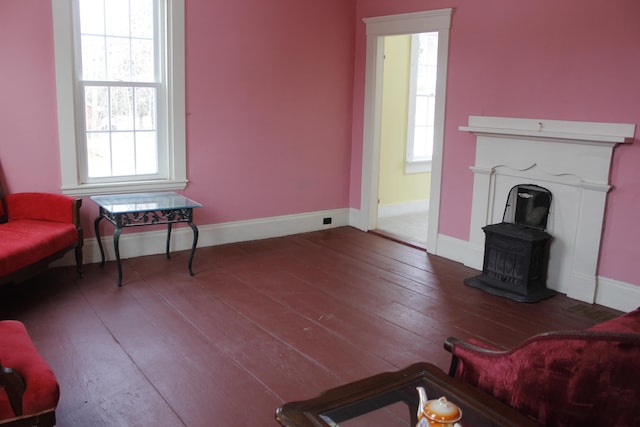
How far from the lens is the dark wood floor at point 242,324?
9.78 ft

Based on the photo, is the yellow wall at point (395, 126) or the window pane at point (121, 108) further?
the yellow wall at point (395, 126)

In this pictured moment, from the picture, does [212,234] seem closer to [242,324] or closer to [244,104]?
[244,104]

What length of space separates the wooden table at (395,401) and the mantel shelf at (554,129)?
287 cm

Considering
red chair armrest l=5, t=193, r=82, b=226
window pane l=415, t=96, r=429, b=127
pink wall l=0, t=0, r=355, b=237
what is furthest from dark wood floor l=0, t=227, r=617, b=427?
window pane l=415, t=96, r=429, b=127

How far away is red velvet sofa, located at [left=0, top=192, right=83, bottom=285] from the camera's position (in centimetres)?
380

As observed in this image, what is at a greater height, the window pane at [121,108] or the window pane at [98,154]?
the window pane at [121,108]

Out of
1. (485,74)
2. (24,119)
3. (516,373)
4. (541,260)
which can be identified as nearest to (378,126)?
(485,74)

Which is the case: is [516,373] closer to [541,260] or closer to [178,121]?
[541,260]

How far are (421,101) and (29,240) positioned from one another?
485cm

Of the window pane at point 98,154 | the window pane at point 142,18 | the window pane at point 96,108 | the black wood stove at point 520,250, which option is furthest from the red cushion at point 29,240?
the black wood stove at point 520,250

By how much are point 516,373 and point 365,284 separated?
2.81 metres

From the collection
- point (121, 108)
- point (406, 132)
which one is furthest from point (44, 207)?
point (406, 132)

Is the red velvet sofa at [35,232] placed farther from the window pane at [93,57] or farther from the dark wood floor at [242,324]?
the window pane at [93,57]

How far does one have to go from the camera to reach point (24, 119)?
450 centimetres
